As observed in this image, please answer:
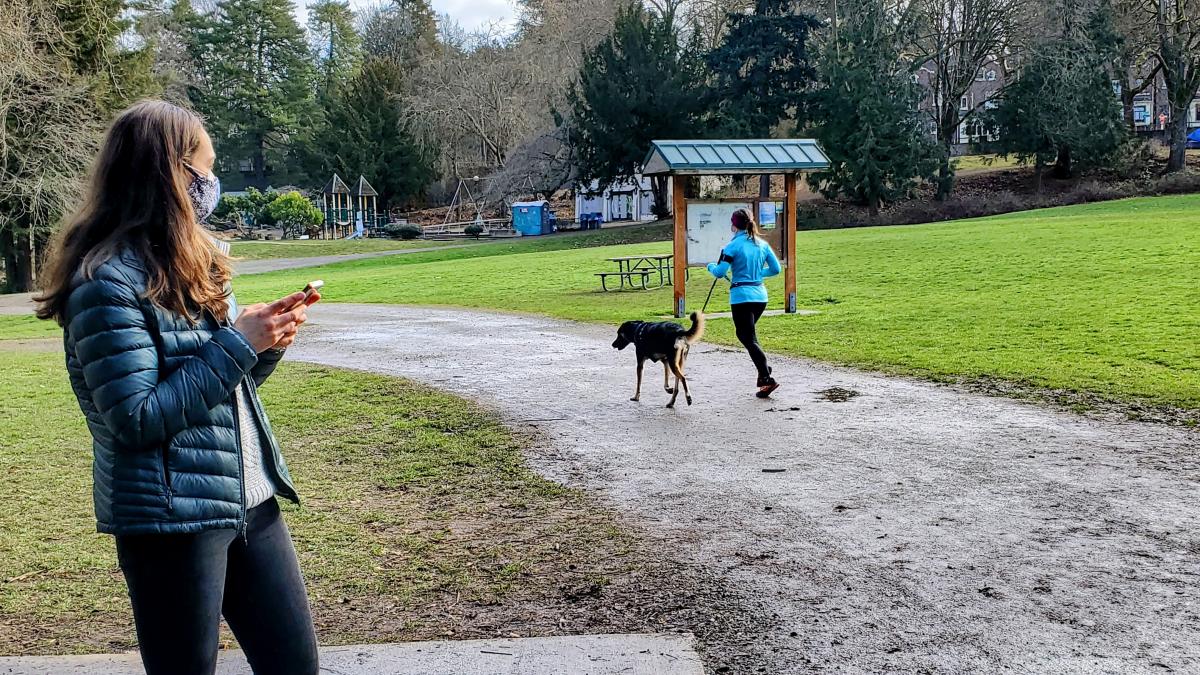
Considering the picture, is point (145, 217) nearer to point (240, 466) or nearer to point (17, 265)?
point (240, 466)

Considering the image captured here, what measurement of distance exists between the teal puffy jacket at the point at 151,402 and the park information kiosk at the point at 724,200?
15.0 metres

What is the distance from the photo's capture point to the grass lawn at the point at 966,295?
39.3ft

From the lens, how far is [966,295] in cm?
1978

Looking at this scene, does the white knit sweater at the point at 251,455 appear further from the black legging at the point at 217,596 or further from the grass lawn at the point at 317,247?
the grass lawn at the point at 317,247

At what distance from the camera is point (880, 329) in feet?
51.3

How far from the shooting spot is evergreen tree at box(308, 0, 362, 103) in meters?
81.4

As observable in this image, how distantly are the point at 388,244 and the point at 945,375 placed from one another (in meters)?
45.5

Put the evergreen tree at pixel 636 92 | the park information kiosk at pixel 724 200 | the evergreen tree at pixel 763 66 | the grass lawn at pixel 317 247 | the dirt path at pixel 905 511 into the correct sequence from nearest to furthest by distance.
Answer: the dirt path at pixel 905 511 < the park information kiosk at pixel 724 200 < the evergreen tree at pixel 763 66 < the evergreen tree at pixel 636 92 < the grass lawn at pixel 317 247

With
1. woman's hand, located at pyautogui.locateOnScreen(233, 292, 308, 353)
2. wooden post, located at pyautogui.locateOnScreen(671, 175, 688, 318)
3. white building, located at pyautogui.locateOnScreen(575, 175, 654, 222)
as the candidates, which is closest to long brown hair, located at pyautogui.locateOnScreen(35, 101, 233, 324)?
woman's hand, located at pyautogui.locateOnScreen(233, 292, 308, 353)

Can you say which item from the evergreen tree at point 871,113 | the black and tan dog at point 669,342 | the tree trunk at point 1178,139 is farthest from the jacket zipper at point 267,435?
the tree trunk at point 1178,139

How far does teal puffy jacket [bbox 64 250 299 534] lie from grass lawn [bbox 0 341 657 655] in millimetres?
2058

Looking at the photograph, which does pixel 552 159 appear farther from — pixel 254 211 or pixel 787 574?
pixel 787 574

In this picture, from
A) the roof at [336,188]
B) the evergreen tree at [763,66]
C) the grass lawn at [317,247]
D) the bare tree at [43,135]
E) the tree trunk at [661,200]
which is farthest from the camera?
the roof at [336,188]

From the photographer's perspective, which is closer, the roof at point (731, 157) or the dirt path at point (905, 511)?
the dirt path at point (905, 511)
